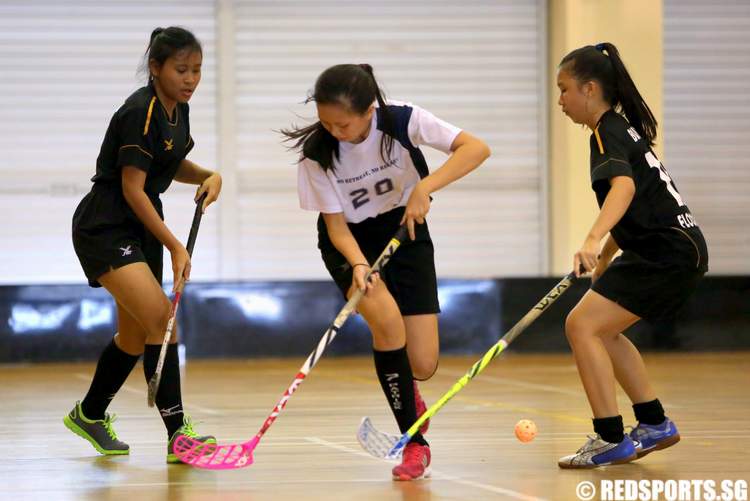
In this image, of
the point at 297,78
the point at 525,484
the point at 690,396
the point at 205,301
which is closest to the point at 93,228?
the point at 525,484

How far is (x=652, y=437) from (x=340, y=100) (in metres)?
1.20

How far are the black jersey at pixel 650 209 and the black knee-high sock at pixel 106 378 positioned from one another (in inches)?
56.4

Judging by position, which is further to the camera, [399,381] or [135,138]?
[135,138]

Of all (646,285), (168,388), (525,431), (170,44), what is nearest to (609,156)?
(646,285)

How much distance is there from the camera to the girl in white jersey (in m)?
2.85

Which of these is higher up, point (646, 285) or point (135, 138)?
point (135, 138)

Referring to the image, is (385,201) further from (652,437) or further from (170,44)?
(652,437)

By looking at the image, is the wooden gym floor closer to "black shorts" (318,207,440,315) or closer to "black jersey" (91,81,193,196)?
"black shorts" (318,207,440,315)

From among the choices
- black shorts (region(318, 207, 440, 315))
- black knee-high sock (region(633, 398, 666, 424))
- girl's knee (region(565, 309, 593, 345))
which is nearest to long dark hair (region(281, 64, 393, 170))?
black shorts (region(318, 207, 440, 315))

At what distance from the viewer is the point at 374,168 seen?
2992 mm

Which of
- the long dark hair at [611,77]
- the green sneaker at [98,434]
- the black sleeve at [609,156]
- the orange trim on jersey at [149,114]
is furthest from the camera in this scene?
the green sneaker at [98,434]

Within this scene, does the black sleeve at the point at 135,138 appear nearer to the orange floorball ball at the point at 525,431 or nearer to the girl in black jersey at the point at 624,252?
the girl in black jersey at the point at 624,252

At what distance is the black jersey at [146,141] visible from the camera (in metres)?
3.13

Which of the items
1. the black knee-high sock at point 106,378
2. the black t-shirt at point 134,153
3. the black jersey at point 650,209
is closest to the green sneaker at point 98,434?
the black knee-high sock at point 106,378
